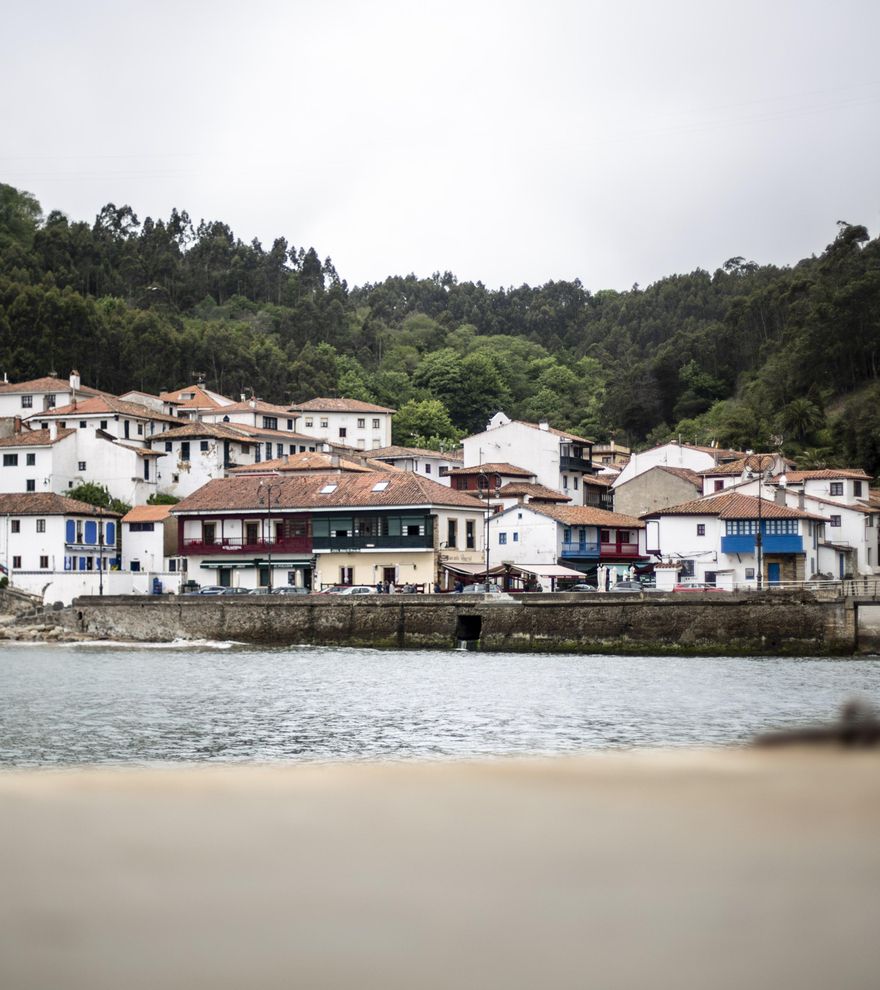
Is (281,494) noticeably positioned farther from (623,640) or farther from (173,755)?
(173,755)

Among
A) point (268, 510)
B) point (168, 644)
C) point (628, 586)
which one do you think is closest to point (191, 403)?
point (268, 510)

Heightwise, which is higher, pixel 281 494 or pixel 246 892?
pixel 281 494

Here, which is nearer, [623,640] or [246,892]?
[246,892]

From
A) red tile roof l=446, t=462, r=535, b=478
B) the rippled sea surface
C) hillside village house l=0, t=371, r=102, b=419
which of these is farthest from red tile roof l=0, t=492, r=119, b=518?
hillside village house l=0, t=371, r=102, b=419

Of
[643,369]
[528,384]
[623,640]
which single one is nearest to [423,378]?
[528,384]

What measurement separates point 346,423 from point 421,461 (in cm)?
1339

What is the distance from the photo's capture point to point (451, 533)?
56.1m

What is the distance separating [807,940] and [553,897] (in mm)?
1258

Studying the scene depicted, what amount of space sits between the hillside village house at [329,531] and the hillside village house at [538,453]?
12.1 meters

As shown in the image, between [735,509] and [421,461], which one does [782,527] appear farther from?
A: [421,461]

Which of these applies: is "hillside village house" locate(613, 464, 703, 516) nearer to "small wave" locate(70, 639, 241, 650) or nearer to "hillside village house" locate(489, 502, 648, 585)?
"hillside village house" locate(489, 502, 648, 585)

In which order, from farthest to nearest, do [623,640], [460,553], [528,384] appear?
1. [528,384]
2. [460,553]
3. [623,640]

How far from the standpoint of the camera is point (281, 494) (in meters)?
58.0

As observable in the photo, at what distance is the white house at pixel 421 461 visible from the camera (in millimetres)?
78875
